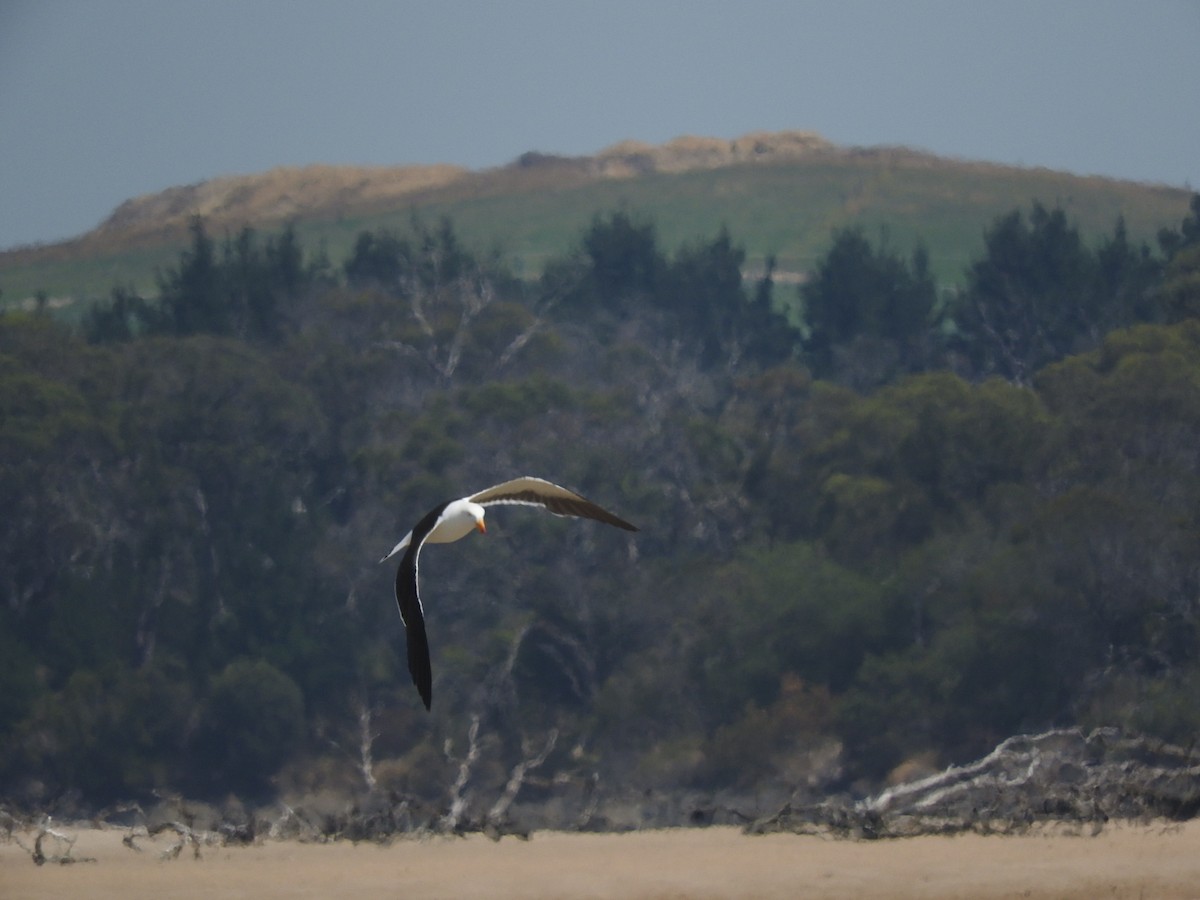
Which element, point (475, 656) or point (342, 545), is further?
point (342, 545)

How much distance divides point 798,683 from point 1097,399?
19.2 ft

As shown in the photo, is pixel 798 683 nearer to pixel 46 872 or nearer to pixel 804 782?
pixel 804 782

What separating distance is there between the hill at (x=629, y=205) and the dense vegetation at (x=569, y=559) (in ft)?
25.4

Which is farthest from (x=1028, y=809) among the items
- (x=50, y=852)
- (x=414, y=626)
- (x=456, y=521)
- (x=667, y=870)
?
(x=50, y=852)

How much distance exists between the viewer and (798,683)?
25484mm

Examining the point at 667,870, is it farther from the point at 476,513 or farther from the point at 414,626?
the point at 414,626

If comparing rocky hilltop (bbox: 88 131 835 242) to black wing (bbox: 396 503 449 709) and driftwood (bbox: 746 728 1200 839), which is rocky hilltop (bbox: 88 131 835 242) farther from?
black wing (bbox: 396 503 449 709)

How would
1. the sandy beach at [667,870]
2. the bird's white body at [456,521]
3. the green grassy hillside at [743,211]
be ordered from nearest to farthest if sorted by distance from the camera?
the bird's white body at [456,521]
the sandy beach at [667,870]
the green grassy hillside at [743,211]

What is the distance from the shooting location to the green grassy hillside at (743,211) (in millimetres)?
42844

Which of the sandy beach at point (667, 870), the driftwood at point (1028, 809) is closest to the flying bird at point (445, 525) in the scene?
the sandy beach at point (667, 870)

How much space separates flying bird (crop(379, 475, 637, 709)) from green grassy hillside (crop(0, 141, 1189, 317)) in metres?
30.3

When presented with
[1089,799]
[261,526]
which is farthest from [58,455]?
[1089,799]

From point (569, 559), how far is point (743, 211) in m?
22.5

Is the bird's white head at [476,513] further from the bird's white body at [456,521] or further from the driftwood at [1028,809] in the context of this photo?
the driftwood at [1028,809]
